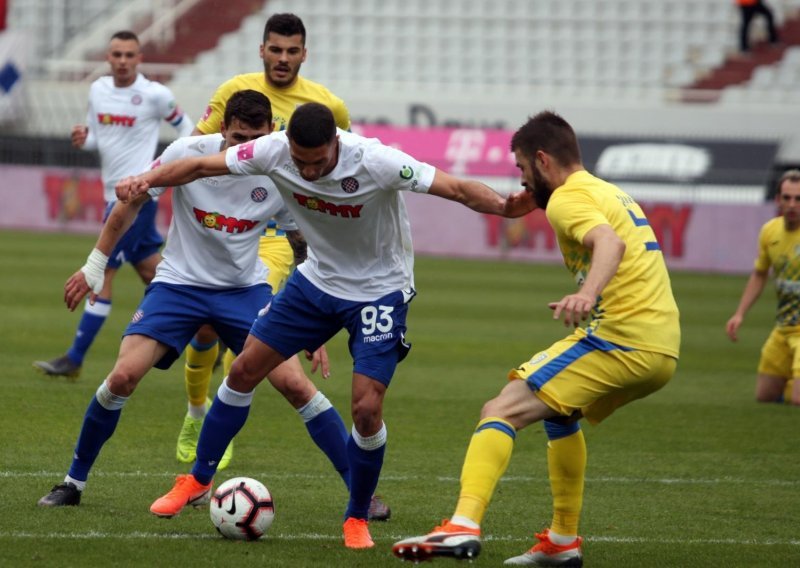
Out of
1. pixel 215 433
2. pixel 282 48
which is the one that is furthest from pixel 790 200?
pixel 215 433

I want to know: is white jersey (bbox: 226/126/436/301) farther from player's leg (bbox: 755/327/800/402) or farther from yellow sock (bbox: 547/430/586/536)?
player's leg (bbox: 755/327/800/402)

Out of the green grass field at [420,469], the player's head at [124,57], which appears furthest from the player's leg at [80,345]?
the player's head at [124,57]

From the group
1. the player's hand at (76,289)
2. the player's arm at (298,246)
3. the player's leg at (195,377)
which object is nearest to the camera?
the player's hand at (76,289)

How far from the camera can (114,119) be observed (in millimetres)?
11172

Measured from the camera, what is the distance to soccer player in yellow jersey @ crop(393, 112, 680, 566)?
510cm

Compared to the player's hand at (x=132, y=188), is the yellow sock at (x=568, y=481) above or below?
below

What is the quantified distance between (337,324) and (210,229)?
3.07ft

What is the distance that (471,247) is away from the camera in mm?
24328

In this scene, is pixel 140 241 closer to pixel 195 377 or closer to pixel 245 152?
pixel 195 377

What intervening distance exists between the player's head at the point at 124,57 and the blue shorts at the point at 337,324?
5.63 metres

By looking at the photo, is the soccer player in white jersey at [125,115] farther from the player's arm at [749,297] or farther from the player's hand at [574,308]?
the player's hand at [574,308]

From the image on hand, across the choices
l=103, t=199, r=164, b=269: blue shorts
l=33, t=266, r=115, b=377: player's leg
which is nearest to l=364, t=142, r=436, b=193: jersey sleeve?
l=103, t=199, r=164, b=269: blue shorts

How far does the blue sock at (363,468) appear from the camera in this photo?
5.79 m

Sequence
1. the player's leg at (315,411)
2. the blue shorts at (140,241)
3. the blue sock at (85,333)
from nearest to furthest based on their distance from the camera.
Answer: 1. the player's leg at (315,411)
2. the blue sock at (85,333)
3. the blue shorts at (140,241)
